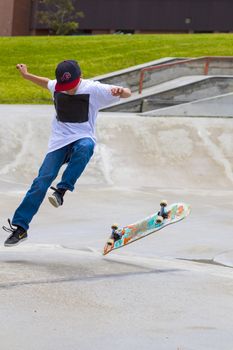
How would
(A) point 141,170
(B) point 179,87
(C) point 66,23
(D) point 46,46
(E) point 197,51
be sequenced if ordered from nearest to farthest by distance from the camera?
(A) point 141,170, (B) point 179,87, (E) point 197,51, (D) point 46,46, (C) point 66,23

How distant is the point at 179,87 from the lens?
74.2ft

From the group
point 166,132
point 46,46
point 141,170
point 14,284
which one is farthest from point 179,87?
point 14,284

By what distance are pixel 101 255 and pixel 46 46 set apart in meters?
26.8

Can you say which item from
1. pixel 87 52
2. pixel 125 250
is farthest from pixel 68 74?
pixel 87 52

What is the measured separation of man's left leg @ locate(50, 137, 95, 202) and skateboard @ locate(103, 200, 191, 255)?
25.2 inches

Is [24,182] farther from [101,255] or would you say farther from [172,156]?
[101,255]

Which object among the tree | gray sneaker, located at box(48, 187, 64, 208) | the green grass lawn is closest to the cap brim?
gray sneaker, located at box(48, 187, 64, 208)

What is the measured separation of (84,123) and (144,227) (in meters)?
1.24

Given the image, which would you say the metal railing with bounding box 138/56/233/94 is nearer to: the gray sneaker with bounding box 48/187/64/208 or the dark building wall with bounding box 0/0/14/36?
the gray sneaker with bounding box 48/187/64/208

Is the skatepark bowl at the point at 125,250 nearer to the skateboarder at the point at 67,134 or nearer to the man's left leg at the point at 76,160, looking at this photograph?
the skateboarder at the point at 67,134

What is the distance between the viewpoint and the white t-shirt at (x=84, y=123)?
25.4 feet

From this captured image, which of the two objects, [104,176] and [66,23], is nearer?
[104,176]

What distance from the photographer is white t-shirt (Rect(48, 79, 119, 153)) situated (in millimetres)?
7750

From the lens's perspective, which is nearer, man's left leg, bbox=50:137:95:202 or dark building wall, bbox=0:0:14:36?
man's left leg, bbox=50:137:95:202
